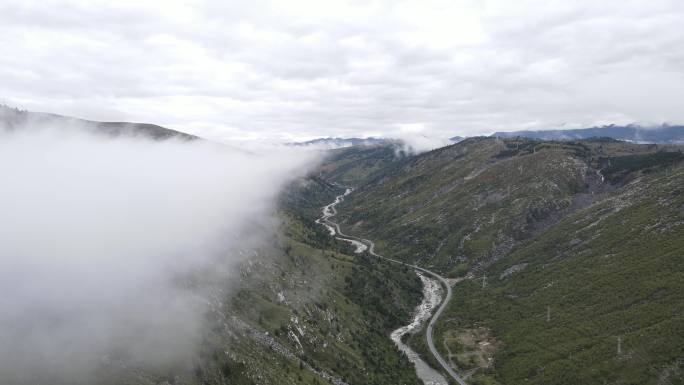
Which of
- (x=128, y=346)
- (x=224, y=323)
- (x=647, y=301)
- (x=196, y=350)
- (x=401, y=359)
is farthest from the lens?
(x=401, y=359)

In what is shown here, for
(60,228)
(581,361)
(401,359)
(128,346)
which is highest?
(60,228)

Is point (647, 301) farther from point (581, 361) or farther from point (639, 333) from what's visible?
point (581, 361)

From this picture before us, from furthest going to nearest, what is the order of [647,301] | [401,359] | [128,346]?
[401,359] < [647,301] < [128,346]

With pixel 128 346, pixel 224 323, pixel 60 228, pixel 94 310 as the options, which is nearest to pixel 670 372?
pixel 224 323

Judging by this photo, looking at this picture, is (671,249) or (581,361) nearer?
(581,361)

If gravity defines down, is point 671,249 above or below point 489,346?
above

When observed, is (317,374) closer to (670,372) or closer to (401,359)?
(401,359)

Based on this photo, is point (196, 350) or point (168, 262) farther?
point (168, 262)

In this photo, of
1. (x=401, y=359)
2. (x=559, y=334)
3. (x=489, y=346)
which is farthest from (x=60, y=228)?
(x=559, y=334)

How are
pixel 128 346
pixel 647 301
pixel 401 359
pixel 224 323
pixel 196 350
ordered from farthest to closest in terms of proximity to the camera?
pixel 401 359 < pixel 647 301 < pixel 224 323 < pixel 196 350 < pixel 128 346
